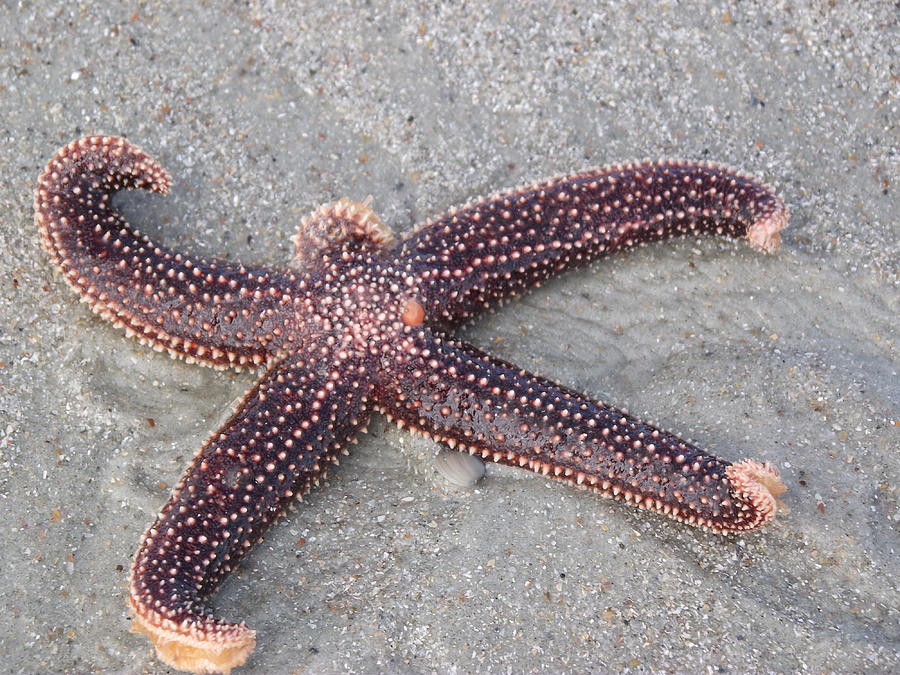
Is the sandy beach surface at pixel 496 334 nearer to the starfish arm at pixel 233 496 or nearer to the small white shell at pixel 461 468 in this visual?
the small white shell at pixel 461 468

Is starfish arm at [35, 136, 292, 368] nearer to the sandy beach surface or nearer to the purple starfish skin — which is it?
the purple starfish skin

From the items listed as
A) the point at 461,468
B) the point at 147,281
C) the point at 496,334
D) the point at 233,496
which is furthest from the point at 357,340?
the point at 147,281

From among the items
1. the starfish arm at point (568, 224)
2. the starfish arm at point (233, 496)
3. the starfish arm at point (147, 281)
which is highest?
the starfish arm at point (568, 224)

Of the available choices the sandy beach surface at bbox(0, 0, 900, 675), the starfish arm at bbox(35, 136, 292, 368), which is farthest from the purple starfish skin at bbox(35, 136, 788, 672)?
the sandy beach surface at bbox(0, 0, 900, 675)

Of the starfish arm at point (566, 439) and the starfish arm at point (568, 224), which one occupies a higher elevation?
the starfish arm at point (568, 224)

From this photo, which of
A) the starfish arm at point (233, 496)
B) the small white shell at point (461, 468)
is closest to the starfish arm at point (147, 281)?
the starfish arm at point (233, 496)

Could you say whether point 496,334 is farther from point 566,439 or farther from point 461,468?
point 566,439

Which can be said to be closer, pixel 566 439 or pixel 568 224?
pixel 566 439
